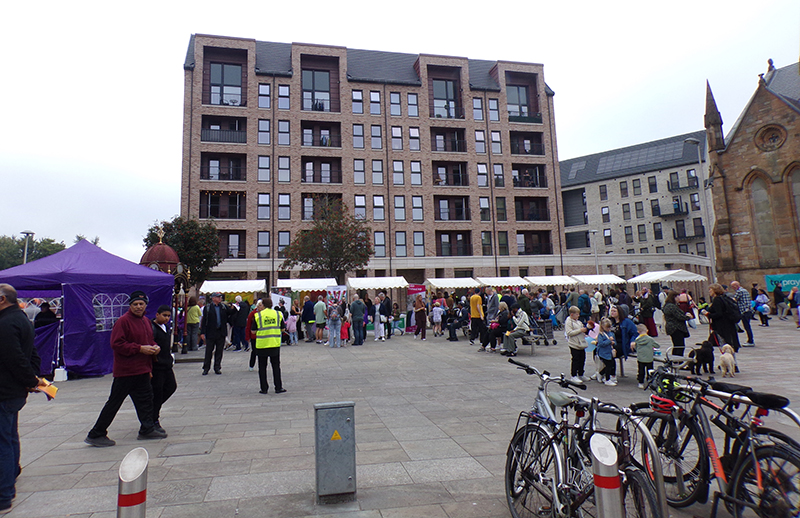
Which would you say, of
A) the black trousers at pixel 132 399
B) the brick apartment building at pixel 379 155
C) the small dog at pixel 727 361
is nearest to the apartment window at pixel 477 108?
the brick apartment building at pixel 379 155

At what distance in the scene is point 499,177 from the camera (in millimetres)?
41781

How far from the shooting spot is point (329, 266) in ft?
92.7

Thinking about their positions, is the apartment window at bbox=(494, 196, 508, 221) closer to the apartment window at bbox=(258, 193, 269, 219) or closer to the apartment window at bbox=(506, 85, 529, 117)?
the apartment window at bbox=(506, 85, 529, 117)

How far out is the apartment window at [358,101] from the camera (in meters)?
39.6

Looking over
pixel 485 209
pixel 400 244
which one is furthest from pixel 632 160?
pixel 400 244

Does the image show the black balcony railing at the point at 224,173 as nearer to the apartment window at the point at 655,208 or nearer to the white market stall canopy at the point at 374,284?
the white market stall canopy at the point at 374,284

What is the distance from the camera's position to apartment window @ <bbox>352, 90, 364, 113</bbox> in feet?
130

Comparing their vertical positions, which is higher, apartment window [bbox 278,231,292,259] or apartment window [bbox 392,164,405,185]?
apartment window [bbox 392,164,405,185]

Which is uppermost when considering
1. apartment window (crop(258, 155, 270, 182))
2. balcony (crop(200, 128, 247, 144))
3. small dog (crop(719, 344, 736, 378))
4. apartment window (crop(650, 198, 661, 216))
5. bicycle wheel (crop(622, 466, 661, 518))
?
balcony (crop(200, 128, 247, 144))

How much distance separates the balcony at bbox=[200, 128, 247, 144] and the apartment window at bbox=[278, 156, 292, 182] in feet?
10.4

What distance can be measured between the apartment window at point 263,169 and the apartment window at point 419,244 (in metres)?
13.2

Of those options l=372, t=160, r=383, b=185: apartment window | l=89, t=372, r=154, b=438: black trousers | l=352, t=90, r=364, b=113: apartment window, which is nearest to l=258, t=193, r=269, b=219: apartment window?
l=372, t=160, r=383, b=185: apartment window

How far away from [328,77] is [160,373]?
38.0 metres

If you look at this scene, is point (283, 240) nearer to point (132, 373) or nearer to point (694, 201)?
point (132, 373)
